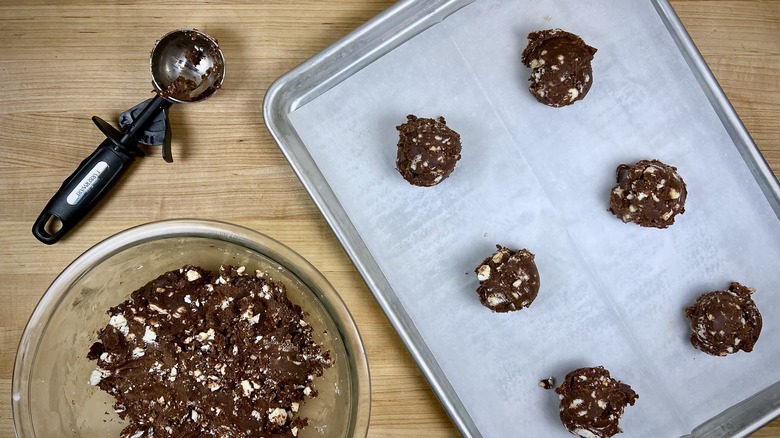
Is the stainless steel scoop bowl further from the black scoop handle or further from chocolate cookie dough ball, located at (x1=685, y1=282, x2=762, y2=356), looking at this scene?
chocolate cookie dough ball, located at (x1=685, y1=282, x2=762, y2=356)

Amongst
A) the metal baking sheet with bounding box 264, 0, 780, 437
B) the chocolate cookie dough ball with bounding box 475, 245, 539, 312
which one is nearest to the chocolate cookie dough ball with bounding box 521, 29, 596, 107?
the metal baking sheet with bounding box 264, 0, 780, 437

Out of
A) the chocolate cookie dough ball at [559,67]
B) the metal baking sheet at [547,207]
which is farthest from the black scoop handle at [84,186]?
the chocolate cookie dough ball at [559,67]

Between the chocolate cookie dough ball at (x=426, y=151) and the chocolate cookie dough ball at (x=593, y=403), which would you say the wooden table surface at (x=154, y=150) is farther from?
the chocolate cookie dough ball at (x=593, y=403)

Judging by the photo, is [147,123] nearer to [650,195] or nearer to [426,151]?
[426,151]

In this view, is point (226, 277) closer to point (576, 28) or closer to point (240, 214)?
point (240, 214)

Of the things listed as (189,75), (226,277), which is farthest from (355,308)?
(189,75)
